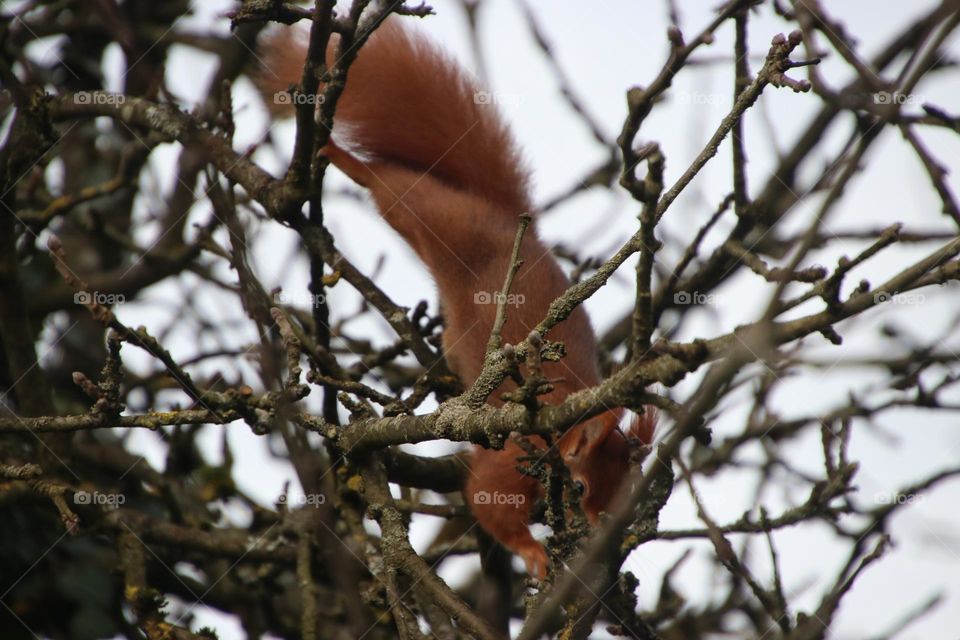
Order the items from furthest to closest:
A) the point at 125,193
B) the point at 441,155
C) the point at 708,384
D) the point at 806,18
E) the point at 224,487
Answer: the point at 125,193
the point at 441,155
the point at 224,487
the point at 806,18
the point at 708,384

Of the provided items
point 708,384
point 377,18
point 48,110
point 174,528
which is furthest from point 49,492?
point 708,384

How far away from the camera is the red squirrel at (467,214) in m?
3.07

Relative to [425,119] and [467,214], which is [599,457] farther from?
[425,119]

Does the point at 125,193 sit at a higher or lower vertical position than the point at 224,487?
higher

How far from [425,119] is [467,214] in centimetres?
48

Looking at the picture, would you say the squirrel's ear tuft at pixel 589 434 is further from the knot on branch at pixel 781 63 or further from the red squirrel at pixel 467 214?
the knot on branch at pixel 781 63

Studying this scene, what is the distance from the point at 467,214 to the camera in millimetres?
3430

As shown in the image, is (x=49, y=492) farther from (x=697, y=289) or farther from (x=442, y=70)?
(x=442, y=70)

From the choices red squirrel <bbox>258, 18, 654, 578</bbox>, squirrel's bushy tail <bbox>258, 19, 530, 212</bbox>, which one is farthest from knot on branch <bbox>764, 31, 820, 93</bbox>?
squirrel's bushy tail <bbox>258, 19, 530, 212</bbox>

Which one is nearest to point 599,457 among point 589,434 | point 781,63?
point 589,434

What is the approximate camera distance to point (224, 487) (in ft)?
11.2

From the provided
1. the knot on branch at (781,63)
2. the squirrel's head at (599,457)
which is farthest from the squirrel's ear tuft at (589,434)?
the knot on branch at (781,63)

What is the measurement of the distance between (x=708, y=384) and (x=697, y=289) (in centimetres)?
206

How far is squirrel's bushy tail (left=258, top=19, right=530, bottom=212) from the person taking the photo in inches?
143
